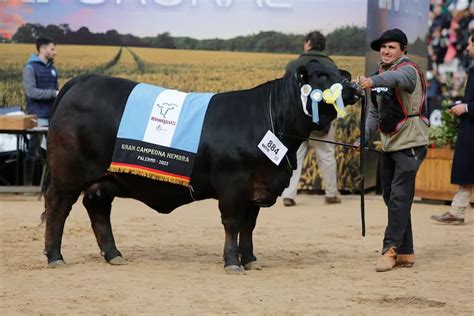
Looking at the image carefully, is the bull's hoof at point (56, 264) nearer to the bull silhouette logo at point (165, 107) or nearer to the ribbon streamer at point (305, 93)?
the bull silhouette logo at point (165, 107)

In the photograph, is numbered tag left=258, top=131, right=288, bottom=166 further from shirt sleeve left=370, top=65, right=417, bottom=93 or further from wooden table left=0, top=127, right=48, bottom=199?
wooden table left=0, top=127, right=48, bottom=199

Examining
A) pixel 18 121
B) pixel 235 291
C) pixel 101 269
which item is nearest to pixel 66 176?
pixel 101 269

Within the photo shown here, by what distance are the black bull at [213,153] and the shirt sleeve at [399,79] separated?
27cm

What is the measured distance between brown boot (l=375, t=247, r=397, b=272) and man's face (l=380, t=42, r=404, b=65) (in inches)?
64.0

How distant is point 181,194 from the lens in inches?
333

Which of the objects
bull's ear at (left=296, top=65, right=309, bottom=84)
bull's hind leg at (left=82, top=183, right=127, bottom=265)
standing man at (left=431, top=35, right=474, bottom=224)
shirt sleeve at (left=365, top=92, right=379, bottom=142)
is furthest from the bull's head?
standing man at (left=431, top=35, right=474, bottom=224)

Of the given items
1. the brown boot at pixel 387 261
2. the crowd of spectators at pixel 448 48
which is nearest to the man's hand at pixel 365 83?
the brown boot at pixel 387 261

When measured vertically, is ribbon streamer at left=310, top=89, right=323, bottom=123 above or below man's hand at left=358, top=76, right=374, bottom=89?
below

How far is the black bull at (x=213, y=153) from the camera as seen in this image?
8.24 meters

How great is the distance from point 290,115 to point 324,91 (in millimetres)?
402

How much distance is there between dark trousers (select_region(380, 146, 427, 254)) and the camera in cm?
853

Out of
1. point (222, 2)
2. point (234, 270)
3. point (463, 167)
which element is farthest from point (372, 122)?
point (222, 2)

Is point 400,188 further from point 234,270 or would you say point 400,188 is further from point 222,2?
point 222,2

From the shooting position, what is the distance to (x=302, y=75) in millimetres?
8266
